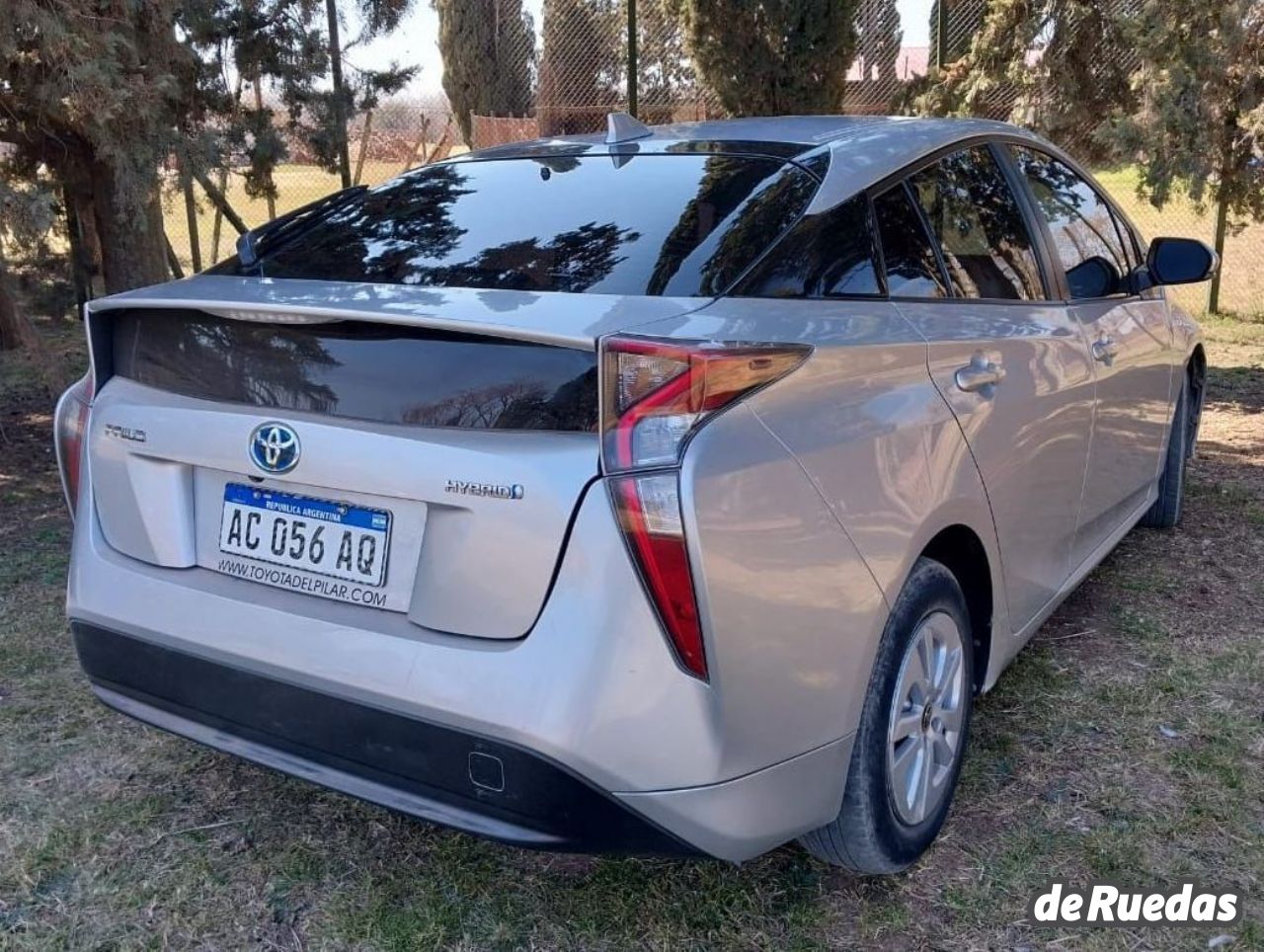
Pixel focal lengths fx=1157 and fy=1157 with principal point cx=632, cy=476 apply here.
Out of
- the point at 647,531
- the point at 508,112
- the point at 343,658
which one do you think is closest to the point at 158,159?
the point at 343,658

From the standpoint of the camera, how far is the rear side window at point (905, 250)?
264cm

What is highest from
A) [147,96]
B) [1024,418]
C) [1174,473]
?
[147,96]

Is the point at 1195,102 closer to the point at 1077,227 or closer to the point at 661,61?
the point at 661,61

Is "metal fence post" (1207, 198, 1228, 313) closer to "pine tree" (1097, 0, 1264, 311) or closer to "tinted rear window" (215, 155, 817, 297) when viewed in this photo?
"pine tree" (1097, 0, 1264, 311)

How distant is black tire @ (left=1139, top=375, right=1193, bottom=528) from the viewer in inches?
187

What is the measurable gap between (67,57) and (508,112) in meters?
12.9

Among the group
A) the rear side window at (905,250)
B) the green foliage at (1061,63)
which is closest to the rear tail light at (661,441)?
the rear side window at (905,250)

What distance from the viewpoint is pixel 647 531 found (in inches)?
74.0

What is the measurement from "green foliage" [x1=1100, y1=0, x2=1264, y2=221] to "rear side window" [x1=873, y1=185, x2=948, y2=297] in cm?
577

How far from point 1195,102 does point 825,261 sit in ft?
21.3

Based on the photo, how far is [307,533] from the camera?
2164 millimetres

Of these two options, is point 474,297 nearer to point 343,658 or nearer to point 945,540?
point 343,658

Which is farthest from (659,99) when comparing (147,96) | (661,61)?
(147,96)

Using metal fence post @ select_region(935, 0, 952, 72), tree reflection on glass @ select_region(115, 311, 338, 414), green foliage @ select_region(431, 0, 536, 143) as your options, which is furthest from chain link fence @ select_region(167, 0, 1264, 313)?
tree reflection on glass @ select_region(115, 311, 338, 414)
